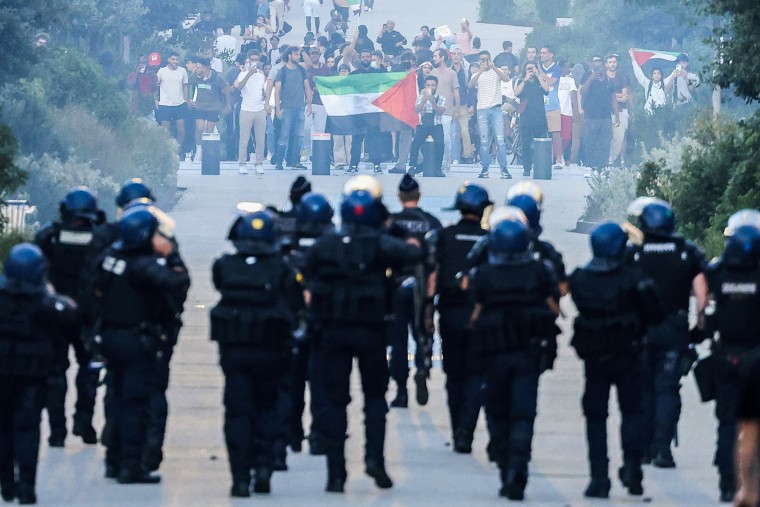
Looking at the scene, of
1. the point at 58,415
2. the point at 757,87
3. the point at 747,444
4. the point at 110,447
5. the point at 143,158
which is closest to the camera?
the point at 747,444

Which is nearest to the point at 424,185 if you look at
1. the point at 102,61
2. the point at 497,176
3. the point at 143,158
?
the point at 497,176

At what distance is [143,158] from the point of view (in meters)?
36.8

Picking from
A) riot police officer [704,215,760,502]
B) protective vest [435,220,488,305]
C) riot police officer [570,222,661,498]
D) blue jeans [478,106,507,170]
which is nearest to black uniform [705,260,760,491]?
riot police officer [704,215,760,502]

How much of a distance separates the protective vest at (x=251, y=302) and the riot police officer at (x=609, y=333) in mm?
1681

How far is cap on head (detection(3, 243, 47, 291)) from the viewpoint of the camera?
11.6 meters

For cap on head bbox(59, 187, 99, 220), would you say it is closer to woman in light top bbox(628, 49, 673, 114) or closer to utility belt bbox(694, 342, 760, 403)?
utility belt bbox(694, 342, 760, 403)

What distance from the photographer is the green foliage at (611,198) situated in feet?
107

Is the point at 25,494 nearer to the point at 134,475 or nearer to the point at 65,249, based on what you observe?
the point at 134,475

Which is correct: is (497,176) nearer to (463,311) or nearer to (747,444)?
(463,311)

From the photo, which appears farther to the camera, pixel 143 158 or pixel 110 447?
pixel 143 158

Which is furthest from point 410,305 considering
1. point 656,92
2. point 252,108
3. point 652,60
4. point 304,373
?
point 652,60

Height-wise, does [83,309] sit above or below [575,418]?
above

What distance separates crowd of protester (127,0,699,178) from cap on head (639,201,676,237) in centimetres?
2467

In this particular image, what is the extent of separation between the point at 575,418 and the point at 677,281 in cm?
326
